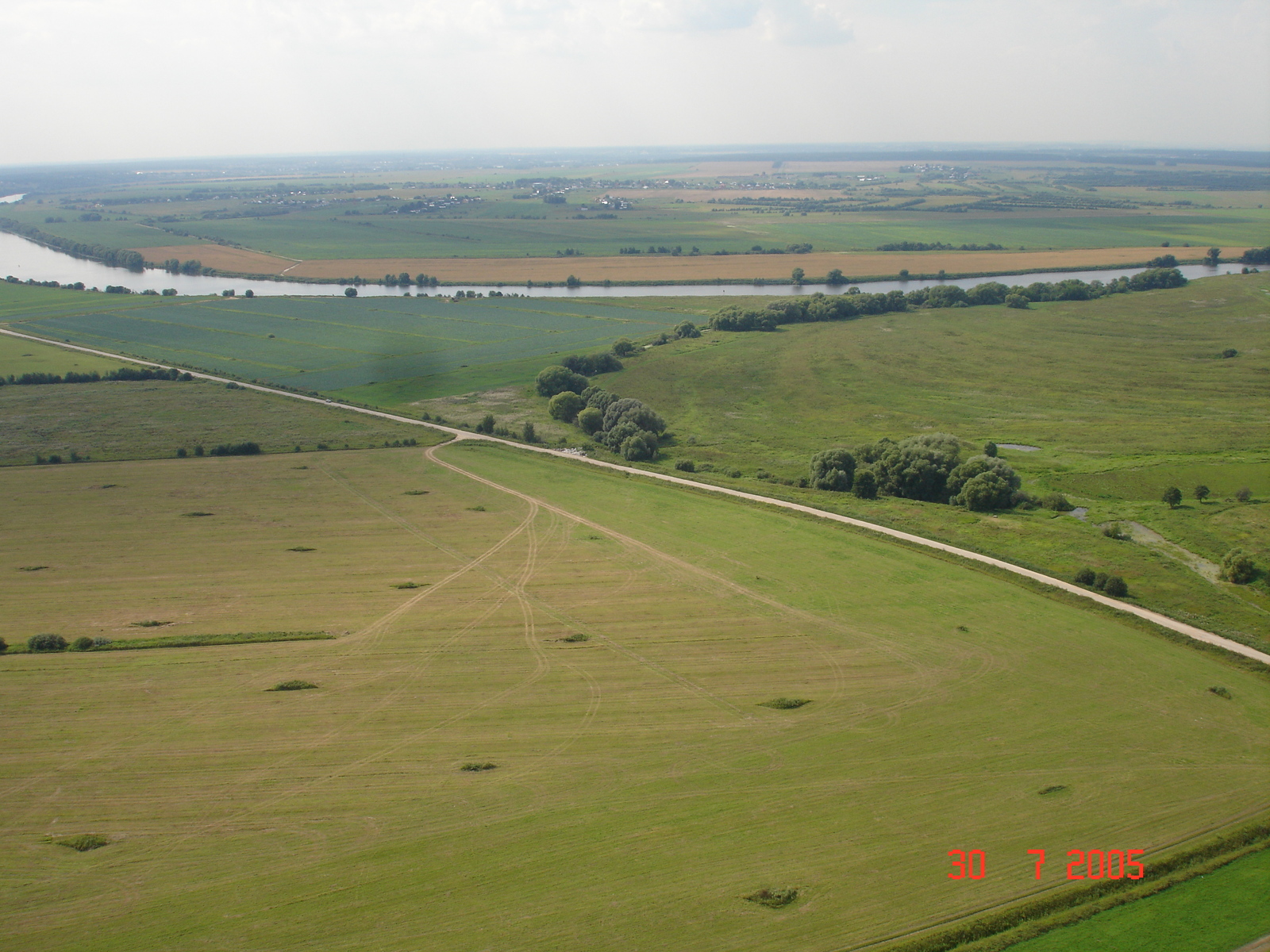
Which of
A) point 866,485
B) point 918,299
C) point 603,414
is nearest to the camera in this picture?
point 866,485

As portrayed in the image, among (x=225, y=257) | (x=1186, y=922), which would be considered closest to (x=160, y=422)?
(x=1186, y=922)

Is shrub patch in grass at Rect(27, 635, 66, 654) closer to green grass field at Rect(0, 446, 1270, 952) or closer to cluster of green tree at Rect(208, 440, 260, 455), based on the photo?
green grass field at Rect(0, 446, 1270, 952)

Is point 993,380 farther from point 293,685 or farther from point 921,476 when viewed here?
point 293,685

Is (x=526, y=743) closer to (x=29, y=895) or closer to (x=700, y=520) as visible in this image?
(x=29, y=895)

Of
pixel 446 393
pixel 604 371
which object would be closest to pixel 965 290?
pixel 604 371

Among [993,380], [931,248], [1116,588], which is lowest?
[1116,588]

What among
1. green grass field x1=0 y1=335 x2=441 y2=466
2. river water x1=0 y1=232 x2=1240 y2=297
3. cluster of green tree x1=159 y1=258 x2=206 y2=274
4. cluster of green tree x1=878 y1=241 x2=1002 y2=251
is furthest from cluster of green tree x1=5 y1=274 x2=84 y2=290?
cluster of green tree x1=878 y1=241 x2=1002 y2=251
